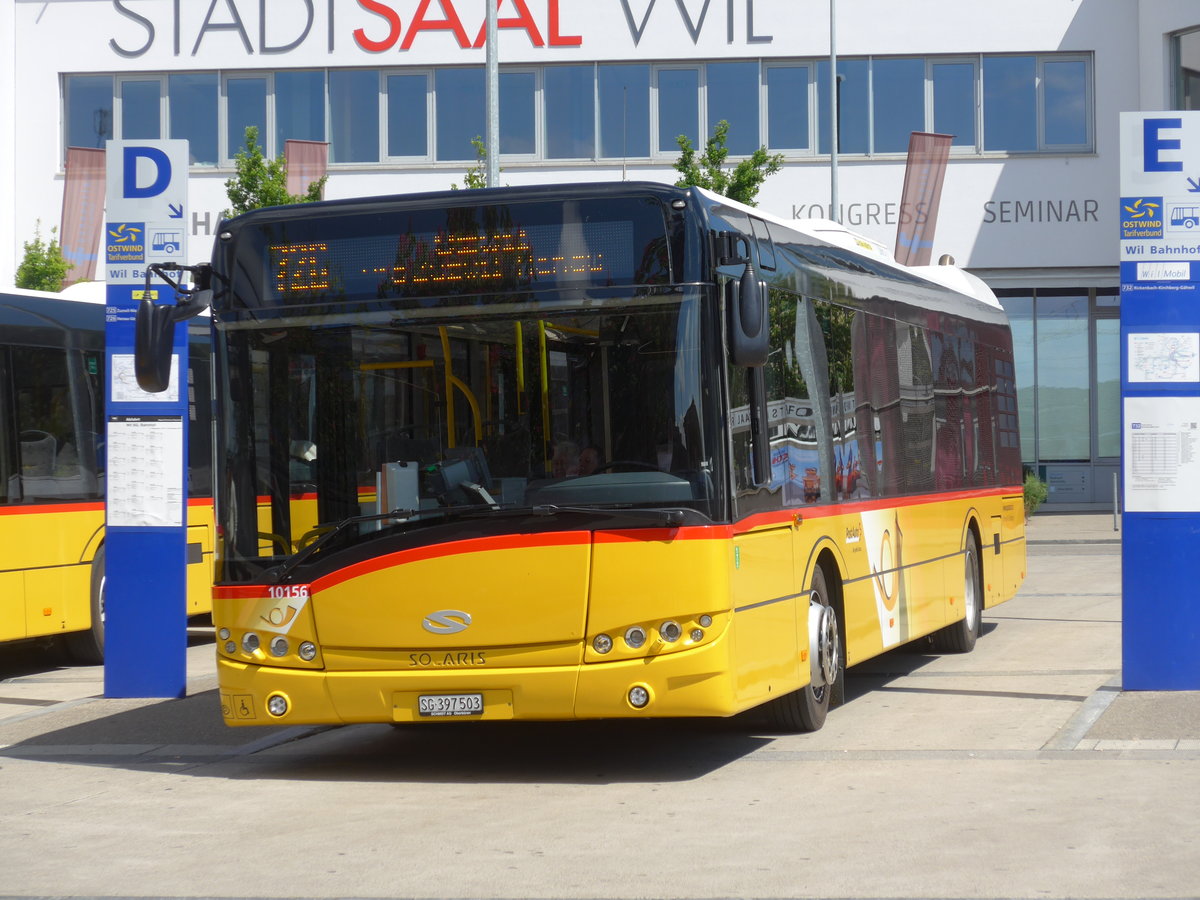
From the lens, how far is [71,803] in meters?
8.85

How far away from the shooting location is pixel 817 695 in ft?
34.6

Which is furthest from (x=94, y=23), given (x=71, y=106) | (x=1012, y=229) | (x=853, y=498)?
(x=853, y=498)

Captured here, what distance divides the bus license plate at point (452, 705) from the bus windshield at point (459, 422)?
0.80 m

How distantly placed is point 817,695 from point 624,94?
2786cm

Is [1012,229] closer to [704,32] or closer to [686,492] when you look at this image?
[704,32]

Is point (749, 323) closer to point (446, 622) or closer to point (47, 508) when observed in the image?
point (446, 622)

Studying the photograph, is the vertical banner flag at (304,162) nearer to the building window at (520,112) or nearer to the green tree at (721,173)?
the building window at (520,112)

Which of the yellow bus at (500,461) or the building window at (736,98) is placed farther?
the building window at (736,98)

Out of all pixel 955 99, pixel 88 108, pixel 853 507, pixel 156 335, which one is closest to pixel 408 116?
pixel 88 108

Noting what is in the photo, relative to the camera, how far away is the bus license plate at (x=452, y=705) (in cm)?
891

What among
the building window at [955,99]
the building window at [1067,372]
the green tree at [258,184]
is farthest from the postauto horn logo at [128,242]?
the building window at [1067,372]

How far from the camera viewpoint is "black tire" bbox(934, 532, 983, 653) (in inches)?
590

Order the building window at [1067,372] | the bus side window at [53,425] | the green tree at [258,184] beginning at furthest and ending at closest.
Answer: the building window at [1067,372]
the green tree at [258,184]
the bus side window at [53,425]

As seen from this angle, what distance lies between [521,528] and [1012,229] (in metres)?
30.4
